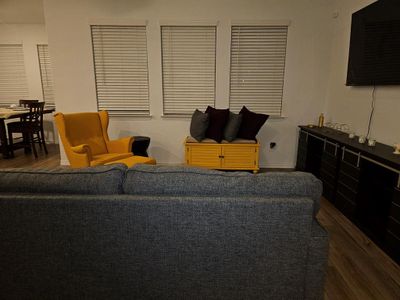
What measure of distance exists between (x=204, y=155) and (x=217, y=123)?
20.5 inches

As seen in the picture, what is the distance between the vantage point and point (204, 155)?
3.90m

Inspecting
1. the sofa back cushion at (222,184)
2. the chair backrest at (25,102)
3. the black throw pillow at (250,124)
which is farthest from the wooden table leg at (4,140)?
the sofa back cushion at (222,184)

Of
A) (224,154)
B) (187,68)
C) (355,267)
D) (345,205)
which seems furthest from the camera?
(187,68)

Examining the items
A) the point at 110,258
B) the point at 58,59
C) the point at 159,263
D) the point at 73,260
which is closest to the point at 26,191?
the point at 73,260

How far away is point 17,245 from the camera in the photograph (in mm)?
1293

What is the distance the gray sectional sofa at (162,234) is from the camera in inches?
47.8

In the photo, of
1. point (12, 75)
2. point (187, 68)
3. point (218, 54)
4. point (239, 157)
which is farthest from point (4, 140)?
point (239, 157)

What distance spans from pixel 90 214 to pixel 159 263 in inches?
16.2

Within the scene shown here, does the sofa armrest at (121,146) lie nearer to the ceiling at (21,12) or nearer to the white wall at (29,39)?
the ceiling at (21,12)

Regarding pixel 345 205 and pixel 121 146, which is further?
pixel 121 146

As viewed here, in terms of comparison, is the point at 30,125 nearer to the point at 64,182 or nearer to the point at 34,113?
the point at 34,113

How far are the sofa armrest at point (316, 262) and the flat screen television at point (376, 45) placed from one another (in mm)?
2104

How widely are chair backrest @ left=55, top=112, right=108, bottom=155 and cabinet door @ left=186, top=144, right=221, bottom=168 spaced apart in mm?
1199

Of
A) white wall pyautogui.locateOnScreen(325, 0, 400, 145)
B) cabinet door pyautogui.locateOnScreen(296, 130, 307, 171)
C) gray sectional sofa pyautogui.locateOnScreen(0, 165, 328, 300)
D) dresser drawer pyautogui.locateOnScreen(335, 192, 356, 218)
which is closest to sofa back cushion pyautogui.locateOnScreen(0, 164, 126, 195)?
gray sectional sofa pyautogui.locateOnScreen(0, 165, 328, 300)
